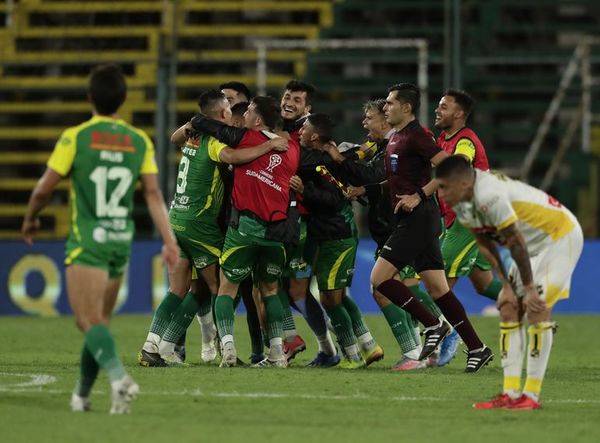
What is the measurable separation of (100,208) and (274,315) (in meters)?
3.37

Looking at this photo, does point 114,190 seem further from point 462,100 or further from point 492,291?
point 492,291

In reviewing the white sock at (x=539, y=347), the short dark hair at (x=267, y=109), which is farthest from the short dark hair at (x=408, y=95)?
the white sock at (x=539, y=347)

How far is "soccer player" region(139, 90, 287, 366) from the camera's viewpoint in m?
10.5

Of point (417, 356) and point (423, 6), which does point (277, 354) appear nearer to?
point (417, 356)

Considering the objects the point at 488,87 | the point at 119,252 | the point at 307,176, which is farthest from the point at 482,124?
the point at 119,252

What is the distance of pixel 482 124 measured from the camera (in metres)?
22.1

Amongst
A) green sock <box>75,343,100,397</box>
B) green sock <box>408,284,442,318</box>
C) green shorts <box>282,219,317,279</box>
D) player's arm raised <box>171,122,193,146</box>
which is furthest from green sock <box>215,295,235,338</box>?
green sock <box>75,343,100,397</box>

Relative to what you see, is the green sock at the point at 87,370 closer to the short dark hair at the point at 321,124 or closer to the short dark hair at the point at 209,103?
the short dark hair at the point at 209,103

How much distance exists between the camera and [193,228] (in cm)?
1058

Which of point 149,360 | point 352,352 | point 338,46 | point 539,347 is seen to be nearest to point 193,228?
point 149,360

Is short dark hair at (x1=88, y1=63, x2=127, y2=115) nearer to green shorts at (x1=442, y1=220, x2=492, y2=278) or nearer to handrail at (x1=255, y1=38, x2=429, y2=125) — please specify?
green shorts at (x1=442, y1=220, x2=492, y2=278)

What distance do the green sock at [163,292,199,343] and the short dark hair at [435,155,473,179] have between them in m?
3.55

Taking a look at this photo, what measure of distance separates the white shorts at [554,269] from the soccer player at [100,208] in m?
2.11

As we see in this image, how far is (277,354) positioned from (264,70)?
1193 centimetres
